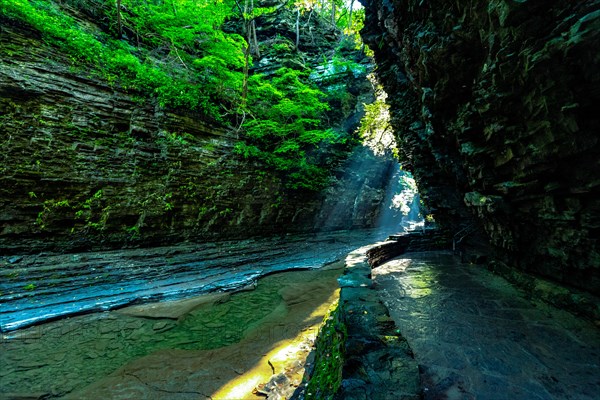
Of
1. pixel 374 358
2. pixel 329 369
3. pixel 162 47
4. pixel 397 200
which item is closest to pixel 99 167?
pixel 162 47

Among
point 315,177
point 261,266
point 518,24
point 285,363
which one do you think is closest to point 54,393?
point 285,363

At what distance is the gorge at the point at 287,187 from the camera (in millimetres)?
3371

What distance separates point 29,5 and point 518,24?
15773mm

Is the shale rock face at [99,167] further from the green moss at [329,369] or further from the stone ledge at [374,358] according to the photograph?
the stone ledge at [374,358]

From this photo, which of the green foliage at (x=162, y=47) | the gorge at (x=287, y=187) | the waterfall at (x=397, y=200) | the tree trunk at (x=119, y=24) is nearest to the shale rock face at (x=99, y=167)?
the gorge at (x=287, y=187)

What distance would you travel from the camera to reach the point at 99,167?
961cm

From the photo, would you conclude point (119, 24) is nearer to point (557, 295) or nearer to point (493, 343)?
point (493, 343)

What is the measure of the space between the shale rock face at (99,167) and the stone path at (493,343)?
9542 mm

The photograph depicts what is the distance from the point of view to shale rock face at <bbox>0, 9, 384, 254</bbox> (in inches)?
324

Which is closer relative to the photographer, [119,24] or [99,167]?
[99,167]

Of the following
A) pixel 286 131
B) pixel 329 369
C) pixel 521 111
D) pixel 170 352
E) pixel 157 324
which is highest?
pixel 286 131

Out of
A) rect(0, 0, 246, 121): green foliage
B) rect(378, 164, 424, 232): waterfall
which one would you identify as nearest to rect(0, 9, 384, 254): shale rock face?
rect(0, 0, 246, 121): green foliage

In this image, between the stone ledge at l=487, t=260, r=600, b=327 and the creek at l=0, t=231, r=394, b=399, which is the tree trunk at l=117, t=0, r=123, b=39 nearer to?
the creek at l=0, t=231, r=394, b=399

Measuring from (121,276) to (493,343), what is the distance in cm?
1035
